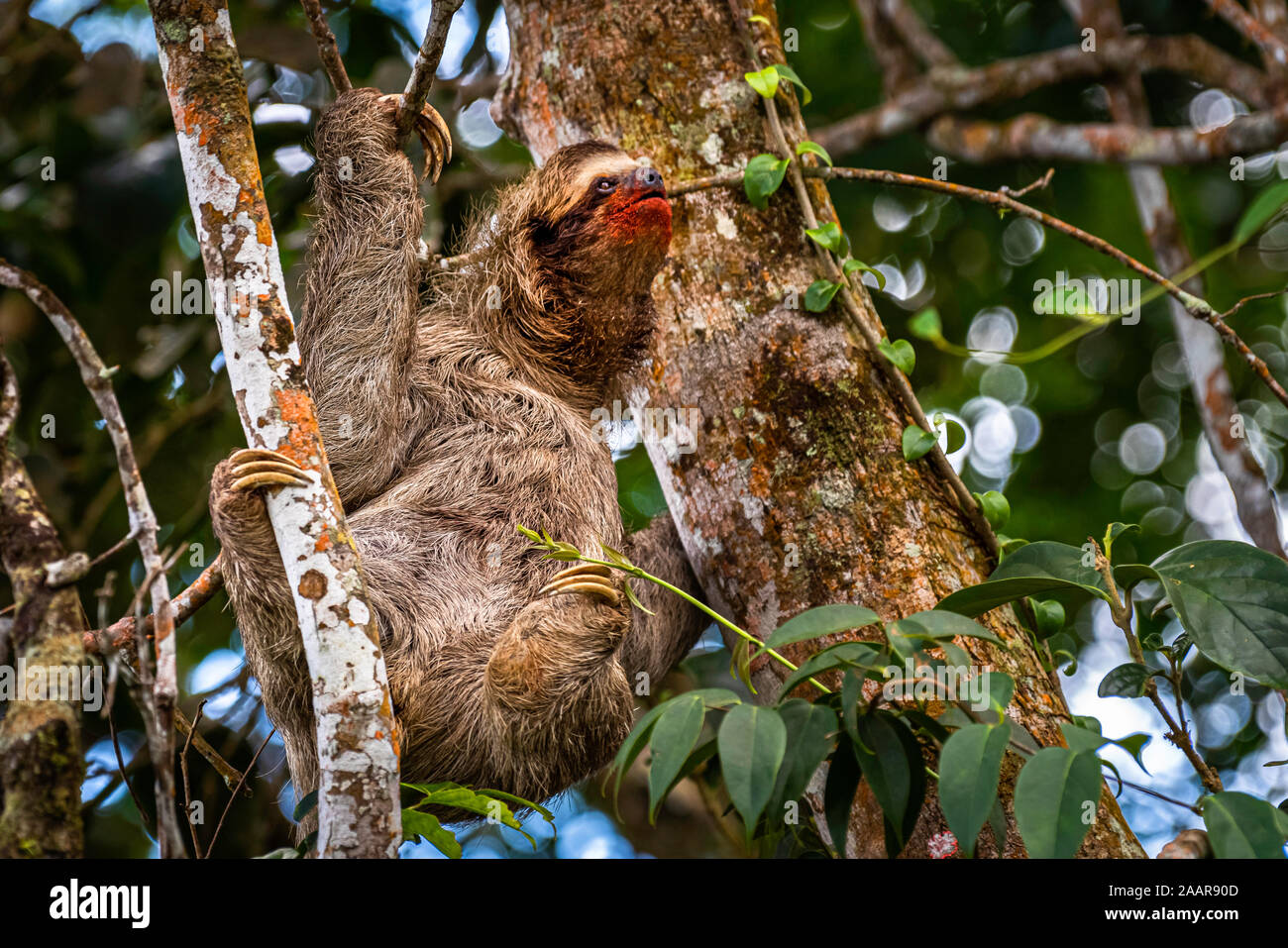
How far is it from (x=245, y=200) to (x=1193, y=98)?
7373 mm

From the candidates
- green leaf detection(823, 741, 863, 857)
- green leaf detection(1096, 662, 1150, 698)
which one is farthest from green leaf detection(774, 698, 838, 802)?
green leaf detection(1096, 662, 1150, 698)

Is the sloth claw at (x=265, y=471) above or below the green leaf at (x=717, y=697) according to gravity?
above

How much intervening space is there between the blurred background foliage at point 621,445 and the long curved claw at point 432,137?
840 mm

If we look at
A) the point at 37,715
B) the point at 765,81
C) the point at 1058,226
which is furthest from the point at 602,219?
the point at 37,715

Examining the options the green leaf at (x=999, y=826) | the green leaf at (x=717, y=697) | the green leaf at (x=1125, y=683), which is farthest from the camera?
the green leaf at (x=1125, y=683)

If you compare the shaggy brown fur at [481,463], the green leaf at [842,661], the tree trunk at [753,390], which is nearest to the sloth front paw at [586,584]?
the shaggy brown fur at [481,463]

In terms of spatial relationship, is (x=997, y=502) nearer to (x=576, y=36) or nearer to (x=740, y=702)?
(x=740, y=702)

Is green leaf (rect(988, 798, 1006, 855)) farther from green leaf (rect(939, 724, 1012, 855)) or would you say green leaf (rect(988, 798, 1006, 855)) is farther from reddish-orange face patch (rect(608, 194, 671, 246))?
reddish-orange face patch (rect(608, 194, 671, 246))

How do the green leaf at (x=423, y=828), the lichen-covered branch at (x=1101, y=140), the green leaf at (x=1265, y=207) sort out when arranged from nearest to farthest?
the green leaf at (x=423, y=828), the green leaf at (x=1265, y=207), the lichen-covered branch at (x=1101, y=140)

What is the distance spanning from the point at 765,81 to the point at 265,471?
2.30m

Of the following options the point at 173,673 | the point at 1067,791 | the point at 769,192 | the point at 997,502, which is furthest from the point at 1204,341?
the point at 173,673

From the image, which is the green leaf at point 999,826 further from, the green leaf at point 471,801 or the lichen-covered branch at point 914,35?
the lichen-covered branch at point 914,35

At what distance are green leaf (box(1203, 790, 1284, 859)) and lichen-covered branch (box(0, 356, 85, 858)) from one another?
2399 millimetres

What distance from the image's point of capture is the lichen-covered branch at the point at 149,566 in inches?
80.7
